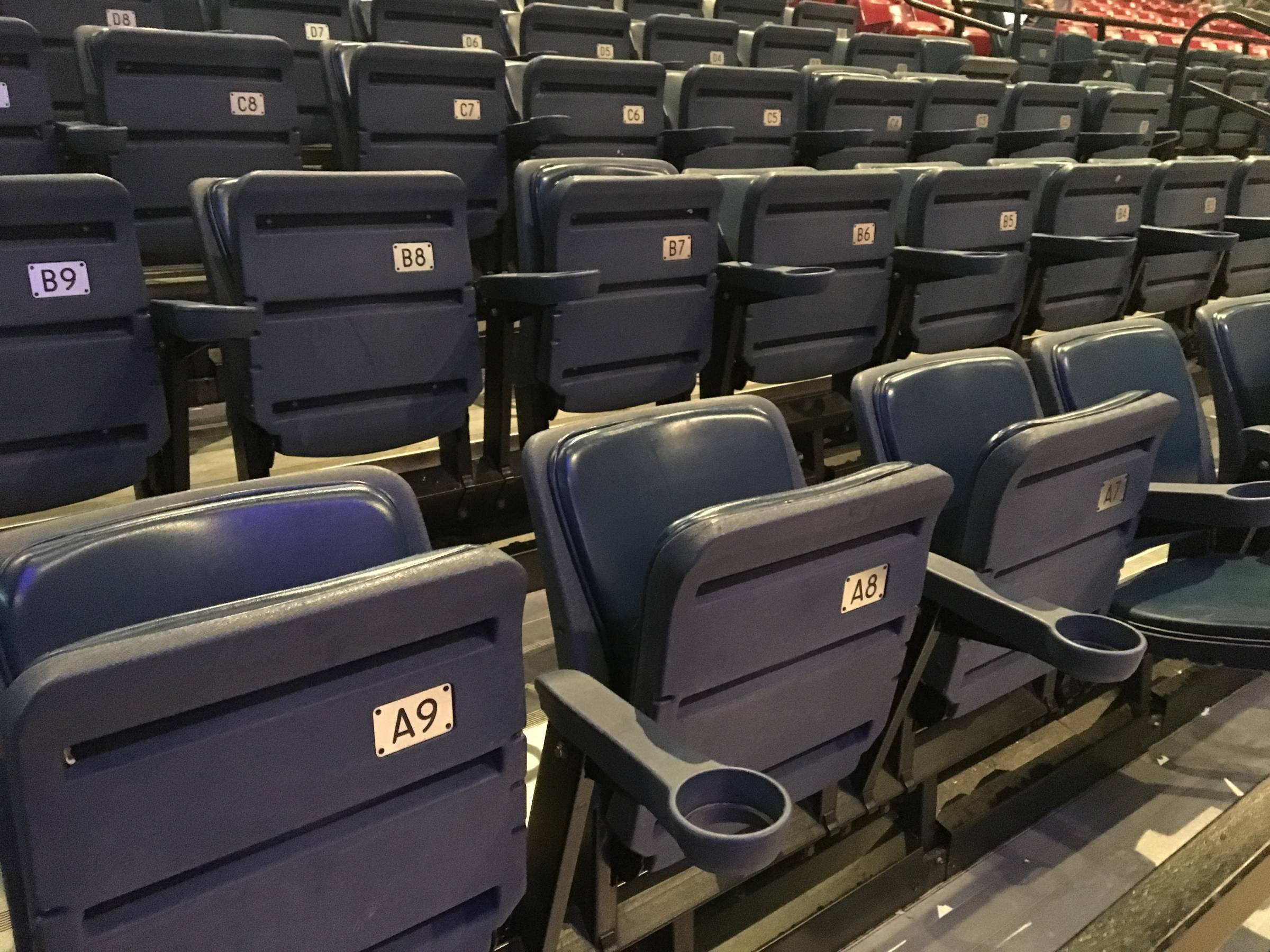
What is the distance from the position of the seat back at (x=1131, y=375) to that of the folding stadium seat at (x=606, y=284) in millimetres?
306

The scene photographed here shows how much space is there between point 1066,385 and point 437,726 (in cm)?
70

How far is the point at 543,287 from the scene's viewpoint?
3.14ft

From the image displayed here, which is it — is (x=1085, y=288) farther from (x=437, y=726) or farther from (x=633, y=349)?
(x=437, y=726)

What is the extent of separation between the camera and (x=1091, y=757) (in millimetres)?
938

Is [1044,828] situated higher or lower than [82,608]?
lower

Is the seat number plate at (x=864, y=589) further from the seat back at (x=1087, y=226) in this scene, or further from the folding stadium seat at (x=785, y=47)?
the folding stadium seat at (x=785, y=47)

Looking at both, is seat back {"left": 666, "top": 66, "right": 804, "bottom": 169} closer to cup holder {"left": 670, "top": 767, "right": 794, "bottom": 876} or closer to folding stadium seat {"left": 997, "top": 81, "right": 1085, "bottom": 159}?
folding stadium seat {"left": 997, "top": 81, "right": 1085, "bottom": 159}

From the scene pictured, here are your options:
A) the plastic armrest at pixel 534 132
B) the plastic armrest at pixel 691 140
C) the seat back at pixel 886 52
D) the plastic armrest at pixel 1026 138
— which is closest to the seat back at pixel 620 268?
the plastic armrest at pixel 534 132

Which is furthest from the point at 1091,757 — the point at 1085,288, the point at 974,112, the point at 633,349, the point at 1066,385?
the point at 974,112

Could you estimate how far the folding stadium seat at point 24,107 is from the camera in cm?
109

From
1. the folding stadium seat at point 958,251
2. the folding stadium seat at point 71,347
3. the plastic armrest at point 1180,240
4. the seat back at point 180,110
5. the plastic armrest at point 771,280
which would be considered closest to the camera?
the folding stadium seat at point 71,347

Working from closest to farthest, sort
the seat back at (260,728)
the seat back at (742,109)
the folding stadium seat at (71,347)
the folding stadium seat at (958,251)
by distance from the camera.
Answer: the seat back at (260,728), the folding stadium seat at (71,347), the folding stadium seat at (958,251), the seat back at (742,109)

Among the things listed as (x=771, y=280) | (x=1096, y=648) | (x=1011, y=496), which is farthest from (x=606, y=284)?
(x=1096, y=648)

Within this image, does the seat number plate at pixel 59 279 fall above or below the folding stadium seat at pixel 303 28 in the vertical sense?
below
